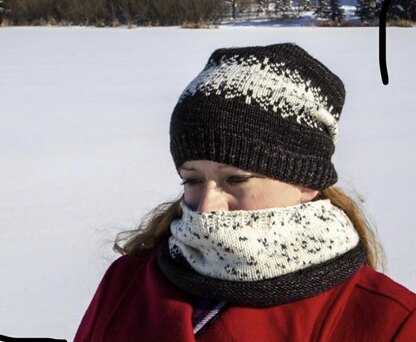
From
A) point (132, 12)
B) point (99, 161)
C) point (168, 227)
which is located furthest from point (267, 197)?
point (132, 12)

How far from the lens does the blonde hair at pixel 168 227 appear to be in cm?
136

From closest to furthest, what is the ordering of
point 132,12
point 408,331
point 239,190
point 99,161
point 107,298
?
point 408,331 → point 239,190 → point 107,298 → point 99,161 → point 132,12

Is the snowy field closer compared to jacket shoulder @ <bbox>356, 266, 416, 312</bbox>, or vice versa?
jacket shoulder @ <bbox>356, 266, 416, 312</bbox>

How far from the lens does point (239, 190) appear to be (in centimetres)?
118

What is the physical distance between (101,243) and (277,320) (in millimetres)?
2220

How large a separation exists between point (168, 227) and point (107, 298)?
7.9 inches

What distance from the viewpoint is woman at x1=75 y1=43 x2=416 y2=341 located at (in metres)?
1.13

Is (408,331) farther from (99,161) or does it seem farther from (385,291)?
(99,161)

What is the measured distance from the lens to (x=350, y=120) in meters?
5.62

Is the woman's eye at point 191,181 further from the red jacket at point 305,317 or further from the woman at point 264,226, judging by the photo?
the red jacket at point 305,317

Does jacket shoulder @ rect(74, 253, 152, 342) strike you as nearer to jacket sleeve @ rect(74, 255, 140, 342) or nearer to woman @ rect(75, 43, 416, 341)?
jacket sleeve @ rect(74, 255, 140, 342)

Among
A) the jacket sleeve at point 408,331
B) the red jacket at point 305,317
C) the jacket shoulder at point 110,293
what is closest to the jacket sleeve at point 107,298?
the jacket shoulder at point 110,293

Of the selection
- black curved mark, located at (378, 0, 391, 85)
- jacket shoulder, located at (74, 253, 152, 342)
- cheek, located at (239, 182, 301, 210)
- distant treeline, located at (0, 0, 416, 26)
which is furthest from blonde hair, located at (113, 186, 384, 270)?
distant treeline, located at (0, 0, 416, 26)

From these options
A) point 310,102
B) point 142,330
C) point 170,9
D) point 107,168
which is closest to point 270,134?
point 310,102
